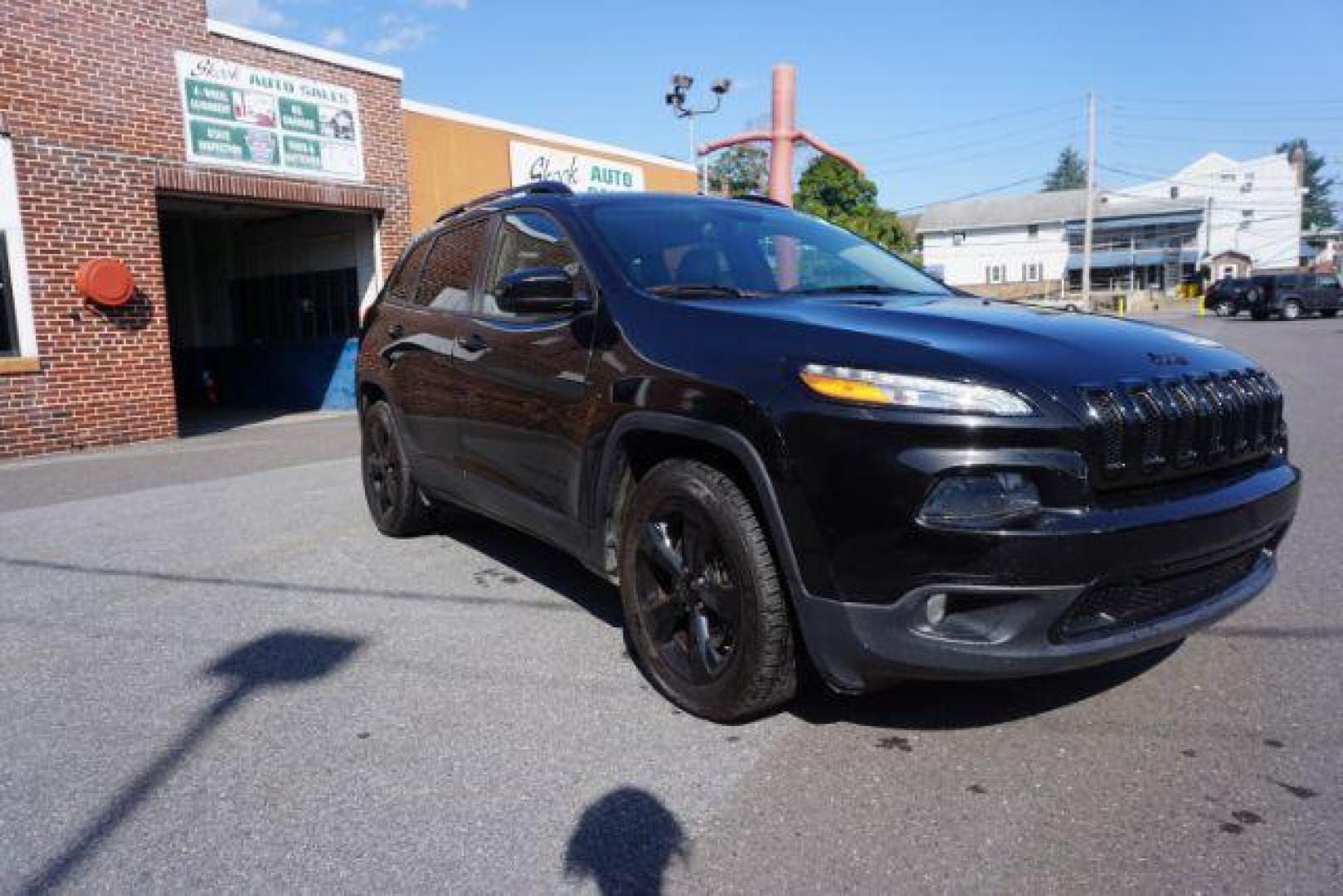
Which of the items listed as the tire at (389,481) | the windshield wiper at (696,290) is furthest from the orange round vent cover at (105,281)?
the windshield wiper at (696,290)

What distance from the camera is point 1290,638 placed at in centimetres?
363

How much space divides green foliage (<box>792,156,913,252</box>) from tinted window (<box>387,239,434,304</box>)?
150 ft

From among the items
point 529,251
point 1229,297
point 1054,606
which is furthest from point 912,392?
point 1229,297

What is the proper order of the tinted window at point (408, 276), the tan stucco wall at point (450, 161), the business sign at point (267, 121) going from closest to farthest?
the tinted window at point (408, 276), the business sign at point (267, 121), the tan stucco wall at point (450, 161)

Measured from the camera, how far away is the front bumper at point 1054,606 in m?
2.40

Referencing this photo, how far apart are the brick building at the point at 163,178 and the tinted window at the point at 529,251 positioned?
8299 millimetres

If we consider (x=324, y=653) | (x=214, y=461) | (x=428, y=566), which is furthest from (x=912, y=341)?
(x=214, y=461)

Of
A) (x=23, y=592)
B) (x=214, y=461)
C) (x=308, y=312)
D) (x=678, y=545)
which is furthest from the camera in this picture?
(x=308, y=312)

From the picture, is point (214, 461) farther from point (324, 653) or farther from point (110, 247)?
point (324, 653)

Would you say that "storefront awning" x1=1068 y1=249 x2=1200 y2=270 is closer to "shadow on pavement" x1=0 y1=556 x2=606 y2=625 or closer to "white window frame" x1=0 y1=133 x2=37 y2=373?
"white window frame" x1=0 y1=133 x2=37 y2=373

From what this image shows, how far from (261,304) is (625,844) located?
16.5 metres

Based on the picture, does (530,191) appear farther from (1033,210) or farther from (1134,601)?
(1033,210)

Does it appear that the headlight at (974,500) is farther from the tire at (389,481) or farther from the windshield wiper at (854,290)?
the tire at (389,481)

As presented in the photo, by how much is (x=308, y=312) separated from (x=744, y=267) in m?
13.7
